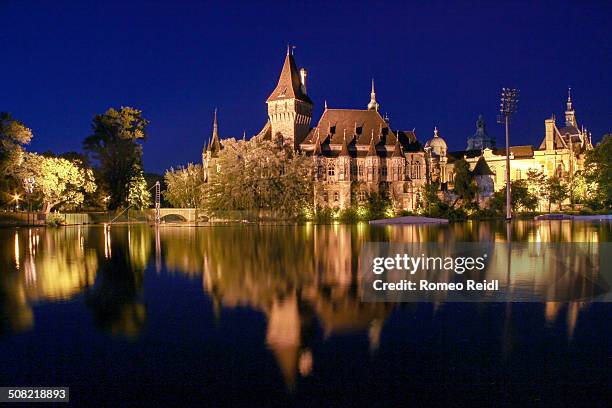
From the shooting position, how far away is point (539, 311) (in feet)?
40.0

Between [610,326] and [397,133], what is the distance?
7731cm

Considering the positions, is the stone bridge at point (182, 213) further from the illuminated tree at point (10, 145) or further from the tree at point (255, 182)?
the illuminated tree at point (10, 145)

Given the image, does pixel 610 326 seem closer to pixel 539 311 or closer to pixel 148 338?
pixel 539 311

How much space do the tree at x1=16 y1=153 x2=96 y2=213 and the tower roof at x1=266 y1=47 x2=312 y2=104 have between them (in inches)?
1172

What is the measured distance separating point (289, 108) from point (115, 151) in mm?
23734

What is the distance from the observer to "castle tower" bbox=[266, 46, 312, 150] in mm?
84375

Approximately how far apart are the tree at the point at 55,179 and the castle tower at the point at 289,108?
92.2 feet

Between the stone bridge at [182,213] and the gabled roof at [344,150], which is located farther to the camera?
the gabled roof at [344,150]

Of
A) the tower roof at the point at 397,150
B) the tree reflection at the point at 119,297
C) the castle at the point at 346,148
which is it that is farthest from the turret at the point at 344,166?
the tree reflection at the point at 119,297

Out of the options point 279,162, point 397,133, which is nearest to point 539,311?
point 279,162

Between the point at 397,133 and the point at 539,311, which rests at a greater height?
the point at 397,133

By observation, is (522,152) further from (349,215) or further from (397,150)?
(349,215)

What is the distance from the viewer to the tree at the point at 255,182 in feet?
219

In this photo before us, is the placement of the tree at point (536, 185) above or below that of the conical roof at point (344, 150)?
below
